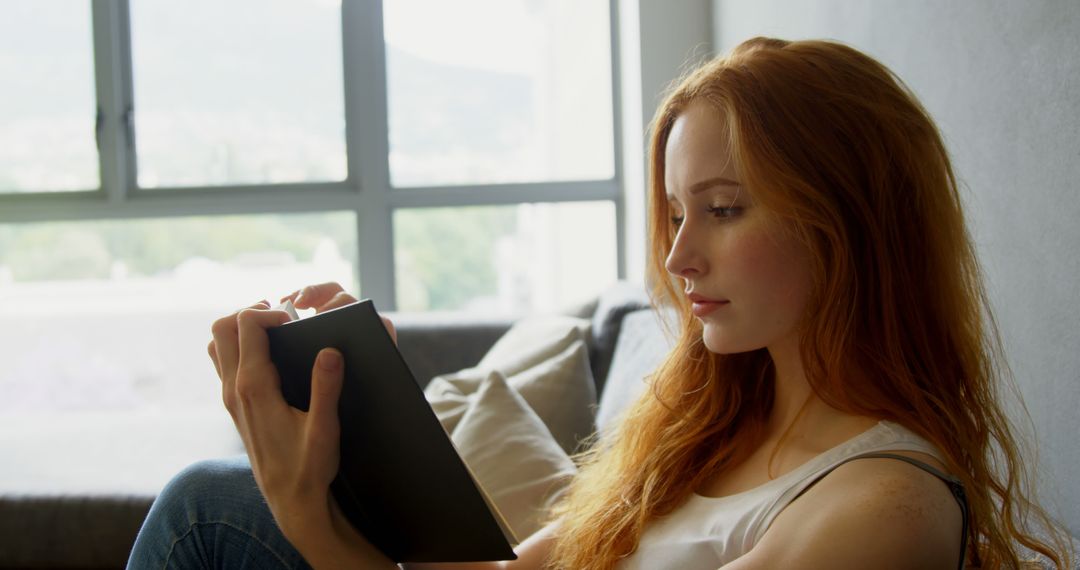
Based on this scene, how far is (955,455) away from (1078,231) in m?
0.27

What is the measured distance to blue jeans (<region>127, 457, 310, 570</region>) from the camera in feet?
3.43

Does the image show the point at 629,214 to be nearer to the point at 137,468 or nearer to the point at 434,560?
the point at 137,468

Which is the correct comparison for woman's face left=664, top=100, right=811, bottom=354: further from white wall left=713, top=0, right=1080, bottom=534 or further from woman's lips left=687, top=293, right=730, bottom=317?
white wall left=713, top=0, right=1080, bottom=534

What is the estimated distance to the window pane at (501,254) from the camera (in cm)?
365

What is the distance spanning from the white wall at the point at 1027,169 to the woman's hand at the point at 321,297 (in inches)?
27.7

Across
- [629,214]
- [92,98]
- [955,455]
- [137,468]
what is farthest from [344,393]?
[92,98]

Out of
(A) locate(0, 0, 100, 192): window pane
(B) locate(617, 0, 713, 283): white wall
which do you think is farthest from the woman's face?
(A) locate(0, 0, 100, 192): window pane

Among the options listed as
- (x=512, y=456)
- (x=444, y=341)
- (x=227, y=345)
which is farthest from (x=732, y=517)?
(x=444, y=341)

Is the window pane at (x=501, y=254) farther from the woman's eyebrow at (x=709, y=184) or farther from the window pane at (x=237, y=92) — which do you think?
the woman's eyebrow at (x=709, y=184)

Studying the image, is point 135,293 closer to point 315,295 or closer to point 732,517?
point 315,295

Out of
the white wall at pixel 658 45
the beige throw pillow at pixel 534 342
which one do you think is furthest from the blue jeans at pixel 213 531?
the white wall at pixel 658 45

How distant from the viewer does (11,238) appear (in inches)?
145

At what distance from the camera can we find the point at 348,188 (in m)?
3.60

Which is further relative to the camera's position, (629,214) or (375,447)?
(629,214)
